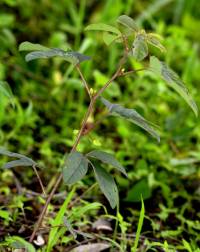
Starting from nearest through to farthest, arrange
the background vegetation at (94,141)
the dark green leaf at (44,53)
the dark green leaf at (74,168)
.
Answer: the dark green leaf at (74,168), the dark green leaf at (44,53), the background vegetation at (94,141)

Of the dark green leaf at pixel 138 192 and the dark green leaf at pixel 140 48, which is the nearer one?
the dark green leaf at pixel 140 48

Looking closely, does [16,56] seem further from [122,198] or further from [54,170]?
[122,198]

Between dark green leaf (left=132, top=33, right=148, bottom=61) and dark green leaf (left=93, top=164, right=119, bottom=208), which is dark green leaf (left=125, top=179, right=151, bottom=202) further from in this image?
dark green leaf (left=132, top=33, right=148, bottom=61)

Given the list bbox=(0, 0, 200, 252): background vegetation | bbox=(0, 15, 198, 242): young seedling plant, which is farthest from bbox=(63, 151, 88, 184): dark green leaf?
bbox=(0, 0, 200, 252): background vegetation

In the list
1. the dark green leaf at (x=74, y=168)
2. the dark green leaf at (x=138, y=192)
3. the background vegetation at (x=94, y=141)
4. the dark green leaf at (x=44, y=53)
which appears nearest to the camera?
the dark green leaf at (x=74, y=168)

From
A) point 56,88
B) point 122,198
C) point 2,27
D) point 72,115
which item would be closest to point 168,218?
point 122,198

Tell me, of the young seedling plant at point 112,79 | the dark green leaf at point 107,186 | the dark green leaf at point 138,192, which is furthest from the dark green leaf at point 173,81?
the dark green leaf at point 138,192

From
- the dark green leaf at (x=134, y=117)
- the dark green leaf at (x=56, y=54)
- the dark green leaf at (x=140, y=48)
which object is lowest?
the dark green leaf at (x=134, y=117)

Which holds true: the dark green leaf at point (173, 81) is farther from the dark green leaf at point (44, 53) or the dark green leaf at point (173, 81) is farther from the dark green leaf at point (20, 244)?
the dark green leaf at point (20, 244)
